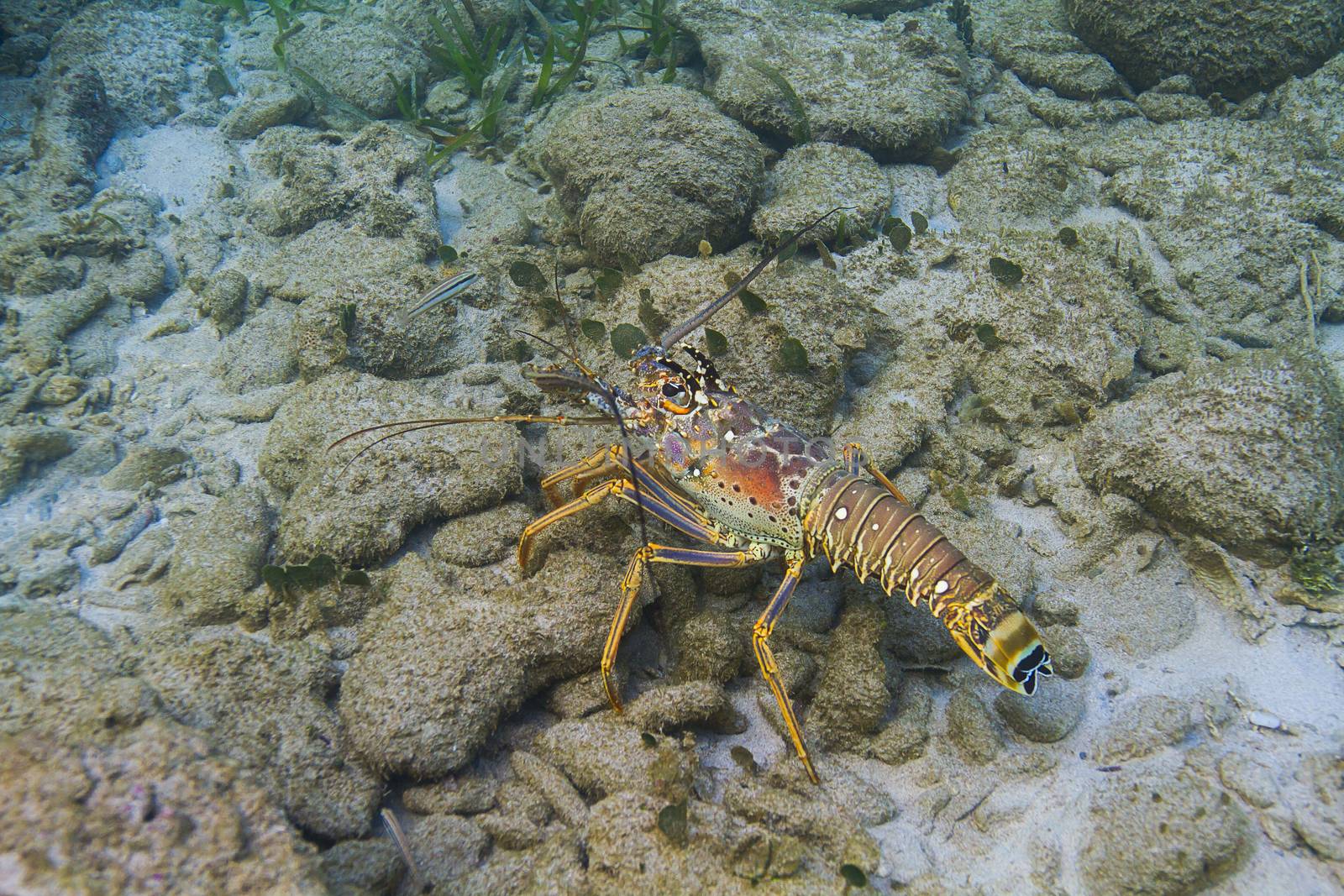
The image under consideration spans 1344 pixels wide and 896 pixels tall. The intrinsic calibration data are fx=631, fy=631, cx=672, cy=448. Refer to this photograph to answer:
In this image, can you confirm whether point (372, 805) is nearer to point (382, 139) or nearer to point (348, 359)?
point (348, 359)

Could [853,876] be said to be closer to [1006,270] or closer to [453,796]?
[453,796]

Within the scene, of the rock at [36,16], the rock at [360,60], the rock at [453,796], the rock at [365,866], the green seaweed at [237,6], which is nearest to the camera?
the rock at [365,866]

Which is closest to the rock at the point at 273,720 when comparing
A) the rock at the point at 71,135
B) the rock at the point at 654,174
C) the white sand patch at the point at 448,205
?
the rock at the point at 654,174

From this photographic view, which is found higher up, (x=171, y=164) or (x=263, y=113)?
(x=263, y=113)

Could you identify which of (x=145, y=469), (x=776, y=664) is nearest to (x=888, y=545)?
(x=776, y=664)

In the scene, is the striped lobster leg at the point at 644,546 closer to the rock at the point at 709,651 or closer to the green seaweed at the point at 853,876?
the rock at the point at 709,651

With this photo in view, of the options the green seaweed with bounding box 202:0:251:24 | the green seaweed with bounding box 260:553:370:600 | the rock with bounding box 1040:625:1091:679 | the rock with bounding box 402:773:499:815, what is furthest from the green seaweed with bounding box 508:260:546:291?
the green seaweed with bounding box 202:0:251:24
